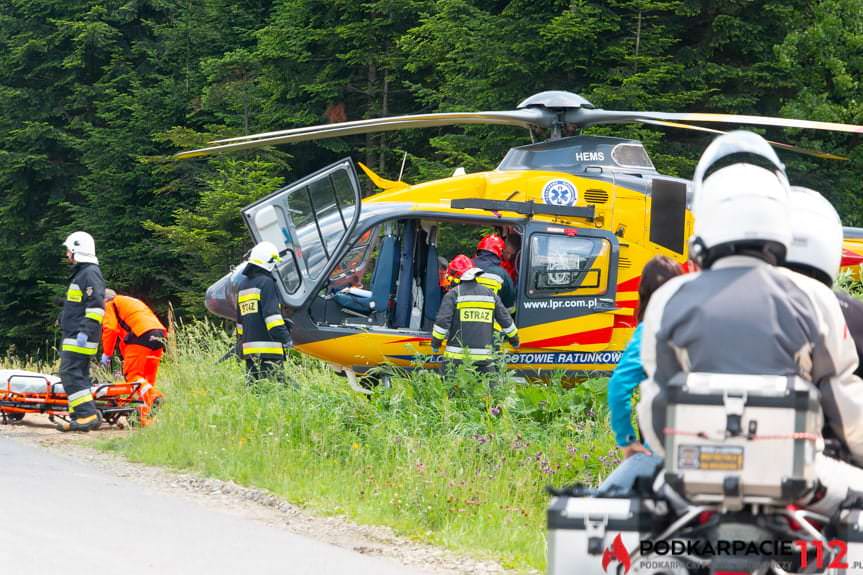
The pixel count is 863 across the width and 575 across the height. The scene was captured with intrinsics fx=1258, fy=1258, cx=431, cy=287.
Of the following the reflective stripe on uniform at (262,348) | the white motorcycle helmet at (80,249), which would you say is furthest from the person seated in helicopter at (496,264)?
the white motorcycle helmet at (80,249)

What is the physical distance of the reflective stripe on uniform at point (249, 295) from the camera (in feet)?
41.4

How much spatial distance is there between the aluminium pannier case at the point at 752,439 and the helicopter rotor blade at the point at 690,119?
278 inches

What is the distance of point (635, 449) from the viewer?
203 inches

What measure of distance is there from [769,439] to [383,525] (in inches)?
193

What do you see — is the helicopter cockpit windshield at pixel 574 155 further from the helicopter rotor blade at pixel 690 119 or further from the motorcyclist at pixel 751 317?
the motorcyclist at pixel 751 317

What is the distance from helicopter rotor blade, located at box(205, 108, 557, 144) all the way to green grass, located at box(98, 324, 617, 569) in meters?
2.32

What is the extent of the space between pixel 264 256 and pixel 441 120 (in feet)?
7.66

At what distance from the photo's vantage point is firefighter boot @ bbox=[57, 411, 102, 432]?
13.7 metres

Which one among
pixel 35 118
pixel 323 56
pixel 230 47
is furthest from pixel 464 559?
pixel 35 118

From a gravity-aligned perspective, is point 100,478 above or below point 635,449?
below

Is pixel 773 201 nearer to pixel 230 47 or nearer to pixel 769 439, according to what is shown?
pixel 769 439

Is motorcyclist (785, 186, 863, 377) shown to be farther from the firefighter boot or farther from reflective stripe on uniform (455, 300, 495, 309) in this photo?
the firefighter boot

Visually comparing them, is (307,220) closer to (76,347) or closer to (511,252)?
(511,252)

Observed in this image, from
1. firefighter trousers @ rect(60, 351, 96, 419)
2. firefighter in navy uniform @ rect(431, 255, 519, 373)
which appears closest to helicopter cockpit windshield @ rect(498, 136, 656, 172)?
firefighter in navy uniform @ rect(431, 255, 519, 373)
